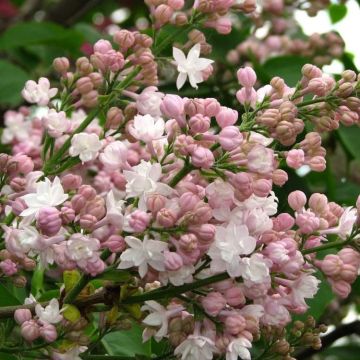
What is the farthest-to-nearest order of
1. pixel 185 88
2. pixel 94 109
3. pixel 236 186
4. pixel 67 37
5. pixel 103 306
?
pixel 67 37 → pixel 185 88 → pixel 94 109 → pixel 103 306 → pixel 236 186

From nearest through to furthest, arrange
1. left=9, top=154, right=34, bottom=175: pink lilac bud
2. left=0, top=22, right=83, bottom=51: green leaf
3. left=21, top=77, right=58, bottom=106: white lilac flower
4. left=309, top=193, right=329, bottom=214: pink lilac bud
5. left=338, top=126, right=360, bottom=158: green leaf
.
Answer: left=309, top=193, right=329, bottom=214: pink lilac bud, left=9, top=154, right=34, bottom=175: pink lilac bud, left=21, top=77, right=58, bottom=106: white lilac flower, left=338, top=126, right=360, bottom=158: green leaf, left=0, top=22, right=83, bottom=51: green leaf

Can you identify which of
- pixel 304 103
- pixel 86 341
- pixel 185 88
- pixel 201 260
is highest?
pixel 304 103

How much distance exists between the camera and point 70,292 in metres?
0.95

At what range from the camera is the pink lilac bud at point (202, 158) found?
861 mm

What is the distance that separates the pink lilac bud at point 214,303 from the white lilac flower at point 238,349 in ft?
0.12

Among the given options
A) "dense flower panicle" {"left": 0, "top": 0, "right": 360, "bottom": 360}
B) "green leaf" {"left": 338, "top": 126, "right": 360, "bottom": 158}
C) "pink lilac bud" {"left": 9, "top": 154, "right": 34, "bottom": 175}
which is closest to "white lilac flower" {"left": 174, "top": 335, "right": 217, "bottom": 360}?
"dense flower panicle" {"left": 0, "top": 0, "right": 360, "bottom": 360}

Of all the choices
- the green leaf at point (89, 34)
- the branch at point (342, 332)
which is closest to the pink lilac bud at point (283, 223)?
the branch at point (342, 332)

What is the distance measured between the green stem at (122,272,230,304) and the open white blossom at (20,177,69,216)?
13cm

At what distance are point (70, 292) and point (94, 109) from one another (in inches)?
11.2

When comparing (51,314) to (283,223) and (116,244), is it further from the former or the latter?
(283,223)

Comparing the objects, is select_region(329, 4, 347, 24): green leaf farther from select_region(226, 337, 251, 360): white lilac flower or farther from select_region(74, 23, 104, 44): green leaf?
select_region(226, 337, 251, 360): white lilac flower

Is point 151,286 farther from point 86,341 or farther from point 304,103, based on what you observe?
point 304,103

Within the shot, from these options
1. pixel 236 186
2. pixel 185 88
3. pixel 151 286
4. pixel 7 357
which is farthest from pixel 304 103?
pixel 185 88

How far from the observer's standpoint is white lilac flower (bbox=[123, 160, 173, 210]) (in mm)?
882
